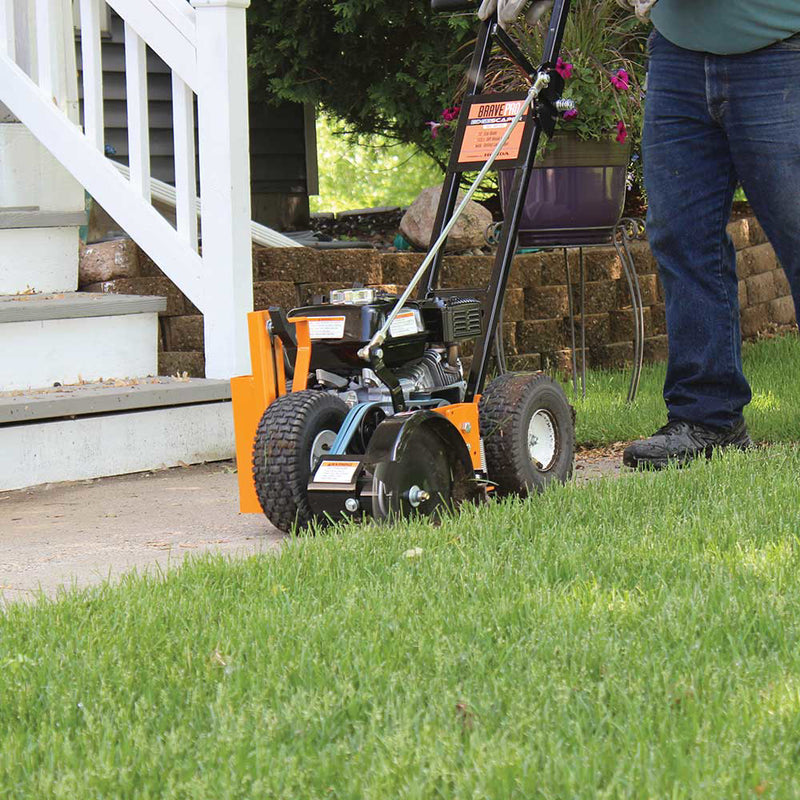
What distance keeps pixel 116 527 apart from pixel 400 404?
2.51 ft

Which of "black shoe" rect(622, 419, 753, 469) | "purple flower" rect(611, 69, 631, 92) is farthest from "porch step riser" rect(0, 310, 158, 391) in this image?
"purple flower" rect(611, 69, 631, 92)

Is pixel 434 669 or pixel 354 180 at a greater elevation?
pixel 354 180

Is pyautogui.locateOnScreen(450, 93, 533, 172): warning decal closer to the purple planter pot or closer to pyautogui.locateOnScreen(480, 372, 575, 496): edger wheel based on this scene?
pyautogui.locateOnScreen(480, 372, 575, 496): edger wheel

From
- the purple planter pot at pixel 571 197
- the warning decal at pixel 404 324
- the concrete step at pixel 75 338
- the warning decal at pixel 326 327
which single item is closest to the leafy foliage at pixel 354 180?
the purple planter pot at pixel 571 197

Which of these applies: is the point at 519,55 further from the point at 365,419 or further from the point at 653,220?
the point at 365,419

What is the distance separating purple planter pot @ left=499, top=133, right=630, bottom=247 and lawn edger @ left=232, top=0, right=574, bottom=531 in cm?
126

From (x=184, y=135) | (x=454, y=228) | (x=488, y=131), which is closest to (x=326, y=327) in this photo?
(x=488, y=131)

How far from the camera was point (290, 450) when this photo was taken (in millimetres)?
3021

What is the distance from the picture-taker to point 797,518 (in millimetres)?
2916

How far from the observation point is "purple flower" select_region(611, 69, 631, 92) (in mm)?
5121

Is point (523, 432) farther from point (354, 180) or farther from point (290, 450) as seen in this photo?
point (354, 180)

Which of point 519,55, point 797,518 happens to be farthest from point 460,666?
point 519,55

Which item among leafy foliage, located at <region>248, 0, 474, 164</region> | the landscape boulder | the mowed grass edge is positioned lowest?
the mowed grass edge

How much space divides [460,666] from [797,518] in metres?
1.11
